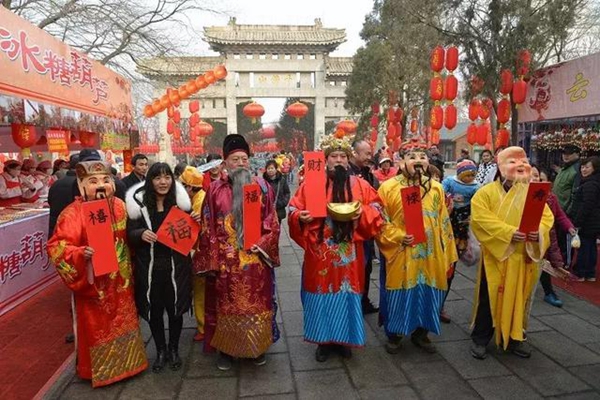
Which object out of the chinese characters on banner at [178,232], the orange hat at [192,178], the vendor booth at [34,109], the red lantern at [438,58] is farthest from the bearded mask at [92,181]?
the red lantern at [438,58]

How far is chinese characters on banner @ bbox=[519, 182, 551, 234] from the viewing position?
9.32 ft

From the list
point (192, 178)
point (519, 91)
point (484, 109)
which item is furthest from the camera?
point (484, 109)

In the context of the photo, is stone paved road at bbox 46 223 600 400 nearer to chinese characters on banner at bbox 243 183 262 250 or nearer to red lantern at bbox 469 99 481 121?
chinese characters on banner at bbox 243 183 262 250

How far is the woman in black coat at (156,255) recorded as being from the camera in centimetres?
286

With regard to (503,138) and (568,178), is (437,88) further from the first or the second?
(568,178)

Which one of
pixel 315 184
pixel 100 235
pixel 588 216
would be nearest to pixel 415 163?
pixel 315 184

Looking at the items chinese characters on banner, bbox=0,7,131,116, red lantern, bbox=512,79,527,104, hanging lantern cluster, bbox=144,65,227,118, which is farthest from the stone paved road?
hanging lantern cluster, bbox=144,65,227,118

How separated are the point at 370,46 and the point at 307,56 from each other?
15.7 m

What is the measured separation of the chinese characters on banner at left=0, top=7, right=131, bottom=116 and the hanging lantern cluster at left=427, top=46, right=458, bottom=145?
272 inches

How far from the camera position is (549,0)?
7.89 meters

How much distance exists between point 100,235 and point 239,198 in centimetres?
92

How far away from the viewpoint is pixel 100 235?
8.66ft

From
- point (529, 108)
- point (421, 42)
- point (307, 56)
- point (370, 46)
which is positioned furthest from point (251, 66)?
point (529, 108)

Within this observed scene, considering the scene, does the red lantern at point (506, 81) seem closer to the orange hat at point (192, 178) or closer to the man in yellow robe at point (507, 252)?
the man in yellow robe at point (507, 252)
